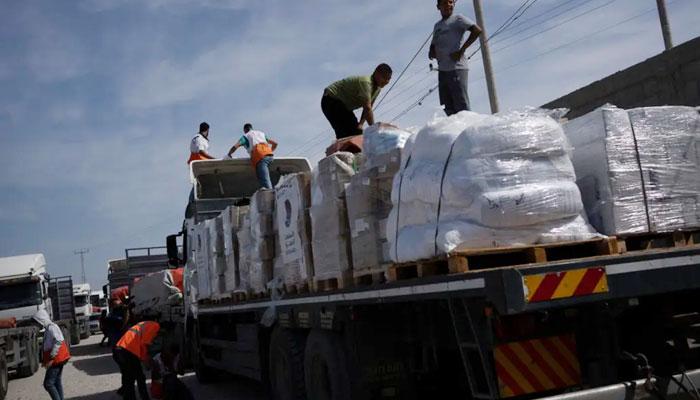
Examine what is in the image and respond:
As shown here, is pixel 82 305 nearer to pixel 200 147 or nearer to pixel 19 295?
pixel 19 295

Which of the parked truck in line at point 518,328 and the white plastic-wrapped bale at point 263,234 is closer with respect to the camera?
the parked truck in line at point 518,328

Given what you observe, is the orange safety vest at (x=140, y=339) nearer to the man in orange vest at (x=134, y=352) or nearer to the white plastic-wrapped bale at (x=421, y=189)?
the man in orange vest at (x=134, y=352)

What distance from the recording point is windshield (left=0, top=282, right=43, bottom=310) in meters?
18.3

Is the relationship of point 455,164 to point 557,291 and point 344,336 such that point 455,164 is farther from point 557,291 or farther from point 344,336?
point 344,336

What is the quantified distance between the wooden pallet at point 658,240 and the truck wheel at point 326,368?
2.39 meters

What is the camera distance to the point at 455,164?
4.17 meters

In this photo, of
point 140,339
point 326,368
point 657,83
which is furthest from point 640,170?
point 140,339

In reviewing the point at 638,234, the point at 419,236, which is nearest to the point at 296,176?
the point at 419,236

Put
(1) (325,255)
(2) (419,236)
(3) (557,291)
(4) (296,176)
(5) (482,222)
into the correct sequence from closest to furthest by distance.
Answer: (3) (557,291) < (5) (482,222) < (2) (419,236) < (1) (325,255) < (4) (296,176)

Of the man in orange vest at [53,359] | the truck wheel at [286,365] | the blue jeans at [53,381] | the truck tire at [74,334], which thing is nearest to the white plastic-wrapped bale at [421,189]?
the truck wheel at [286,365]

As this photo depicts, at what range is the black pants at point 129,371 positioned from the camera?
8.55 meters

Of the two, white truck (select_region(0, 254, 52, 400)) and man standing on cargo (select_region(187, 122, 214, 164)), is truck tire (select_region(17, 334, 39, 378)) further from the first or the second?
man standing on cargo (select_region(187, 122, 214, 164))

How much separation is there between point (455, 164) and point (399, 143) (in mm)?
869

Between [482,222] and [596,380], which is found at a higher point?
[482,222]
